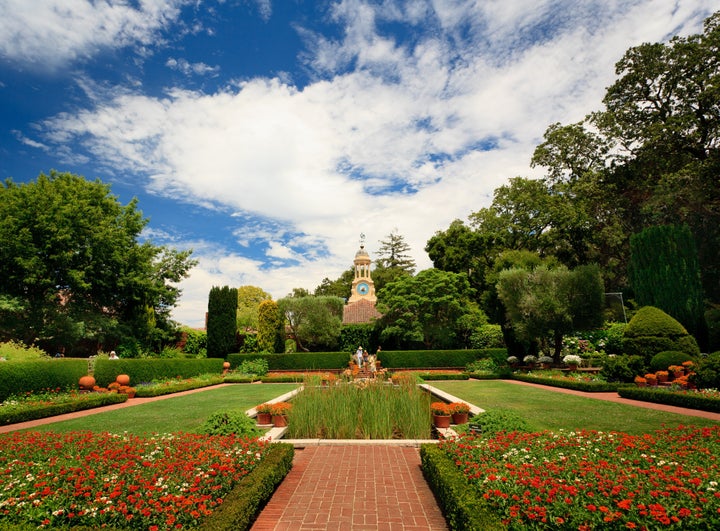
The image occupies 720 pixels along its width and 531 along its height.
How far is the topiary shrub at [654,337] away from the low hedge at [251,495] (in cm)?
1502

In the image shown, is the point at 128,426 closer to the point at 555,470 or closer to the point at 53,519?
the point at 53,519

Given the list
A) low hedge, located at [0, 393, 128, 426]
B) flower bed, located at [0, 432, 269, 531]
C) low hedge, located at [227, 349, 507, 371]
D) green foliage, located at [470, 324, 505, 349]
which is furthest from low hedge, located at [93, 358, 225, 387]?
green foliage, located at [470, 324, 505, 349]

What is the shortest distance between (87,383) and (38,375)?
2008 mm

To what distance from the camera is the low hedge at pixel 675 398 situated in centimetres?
985

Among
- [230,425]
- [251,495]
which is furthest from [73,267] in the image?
[251,495]

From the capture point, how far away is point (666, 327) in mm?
14953

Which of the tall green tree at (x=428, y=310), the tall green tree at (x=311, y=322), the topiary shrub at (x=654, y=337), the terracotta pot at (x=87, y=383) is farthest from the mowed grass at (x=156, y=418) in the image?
the tall green tree at (x=311, y=322)

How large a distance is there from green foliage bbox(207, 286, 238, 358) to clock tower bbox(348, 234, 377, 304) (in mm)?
18836

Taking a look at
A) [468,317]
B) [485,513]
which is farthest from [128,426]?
[468,317]

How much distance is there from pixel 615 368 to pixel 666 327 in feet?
7.97

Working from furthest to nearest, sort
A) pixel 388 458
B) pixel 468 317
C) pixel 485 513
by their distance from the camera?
pixel 468 317
pixel 388 458
pixel 485 513

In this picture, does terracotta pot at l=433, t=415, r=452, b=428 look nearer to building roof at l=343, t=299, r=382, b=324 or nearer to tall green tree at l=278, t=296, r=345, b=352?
tall green tree at l=278, t=296, r=345, b=352

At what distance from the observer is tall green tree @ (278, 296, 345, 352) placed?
28.6 m

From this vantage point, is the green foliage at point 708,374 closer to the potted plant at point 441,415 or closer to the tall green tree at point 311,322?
the potted plant at point 441,415
